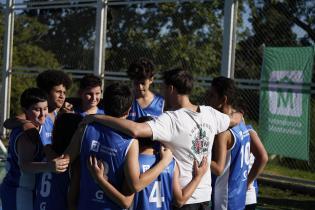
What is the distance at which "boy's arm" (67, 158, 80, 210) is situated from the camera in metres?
3.53

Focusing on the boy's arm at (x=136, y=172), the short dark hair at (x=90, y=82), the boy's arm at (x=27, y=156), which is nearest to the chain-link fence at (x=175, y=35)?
the short dark hair at (x=90, y=82)

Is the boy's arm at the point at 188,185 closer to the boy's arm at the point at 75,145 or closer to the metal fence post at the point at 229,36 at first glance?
the boy's arm at the point at 75,145

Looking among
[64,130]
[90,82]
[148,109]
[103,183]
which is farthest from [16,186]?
[148,109]

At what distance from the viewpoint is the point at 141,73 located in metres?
5.25

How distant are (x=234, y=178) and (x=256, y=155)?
1.46 ft

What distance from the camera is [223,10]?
31.5 feet

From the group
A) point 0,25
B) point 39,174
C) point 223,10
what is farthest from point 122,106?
point 0,25

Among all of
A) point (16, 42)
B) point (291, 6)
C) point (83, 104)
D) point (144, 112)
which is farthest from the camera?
point (16, 42)

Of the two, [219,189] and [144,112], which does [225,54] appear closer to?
[144,112]

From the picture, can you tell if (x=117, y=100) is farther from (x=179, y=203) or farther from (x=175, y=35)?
(x=175, y=35)

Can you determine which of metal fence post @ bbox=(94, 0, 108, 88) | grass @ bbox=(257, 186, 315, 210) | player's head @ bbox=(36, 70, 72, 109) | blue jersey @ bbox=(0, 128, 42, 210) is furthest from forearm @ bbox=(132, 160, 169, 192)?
metal fence post @ bbox=(94, 0, 108, 88)

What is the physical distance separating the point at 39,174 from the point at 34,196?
0.24 m

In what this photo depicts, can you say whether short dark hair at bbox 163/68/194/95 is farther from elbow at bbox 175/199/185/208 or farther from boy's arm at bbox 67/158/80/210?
boy's arm at bbox 67/158/80/210

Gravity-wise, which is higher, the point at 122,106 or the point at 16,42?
the point at 16,42
